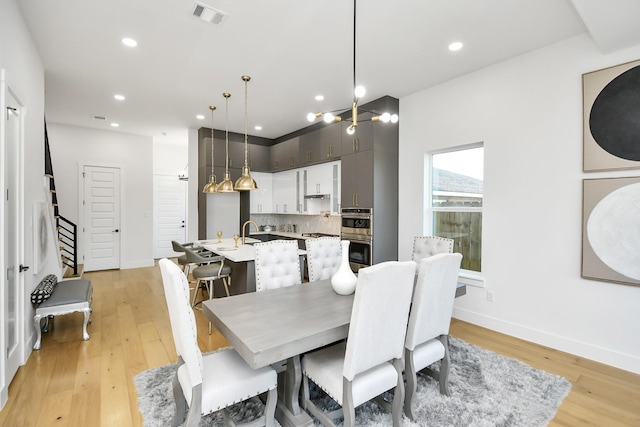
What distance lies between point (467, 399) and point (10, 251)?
3.65 meters

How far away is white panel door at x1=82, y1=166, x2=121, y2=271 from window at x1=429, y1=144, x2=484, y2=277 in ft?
21.1

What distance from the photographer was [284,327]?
69.1 inches

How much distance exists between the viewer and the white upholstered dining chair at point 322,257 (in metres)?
3.08

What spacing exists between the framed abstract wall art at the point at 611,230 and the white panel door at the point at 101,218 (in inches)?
308

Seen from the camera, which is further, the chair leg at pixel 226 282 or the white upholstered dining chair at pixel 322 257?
the chair leg at pixel 226 282

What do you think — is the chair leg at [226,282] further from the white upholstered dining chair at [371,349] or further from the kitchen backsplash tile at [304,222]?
the white upholstered dining chair at [371,349]

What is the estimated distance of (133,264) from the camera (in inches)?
266

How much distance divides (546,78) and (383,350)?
10.3 ft

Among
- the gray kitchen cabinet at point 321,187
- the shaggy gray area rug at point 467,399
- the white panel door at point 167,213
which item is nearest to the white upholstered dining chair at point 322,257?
the shaggy gray area rug at point 467,399

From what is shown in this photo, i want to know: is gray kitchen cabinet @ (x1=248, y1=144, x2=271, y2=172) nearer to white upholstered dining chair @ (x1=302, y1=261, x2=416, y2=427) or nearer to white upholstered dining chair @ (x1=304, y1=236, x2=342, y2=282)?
white upholstered dining chair @ (x1=304, y1=236, x2=342, y2=282)

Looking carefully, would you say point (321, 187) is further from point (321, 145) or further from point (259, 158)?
point (259, 158)

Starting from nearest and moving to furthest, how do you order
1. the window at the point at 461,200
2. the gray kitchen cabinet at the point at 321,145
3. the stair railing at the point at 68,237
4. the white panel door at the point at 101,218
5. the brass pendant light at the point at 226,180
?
the window at the point at 461,200 < the brass pendant light at the point at 226,180 < the gray kitchen cabinet at the point at 321,145 < the stair railing at the point at 68,237 < the white panel door at the point at 101,218

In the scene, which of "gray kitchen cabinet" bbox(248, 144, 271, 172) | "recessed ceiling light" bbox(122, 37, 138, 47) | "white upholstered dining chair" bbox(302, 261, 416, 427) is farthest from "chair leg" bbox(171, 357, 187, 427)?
"gray kitchen cabinet" bbox(248, 144, 271, 172)

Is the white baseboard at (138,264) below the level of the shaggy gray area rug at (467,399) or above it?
above
